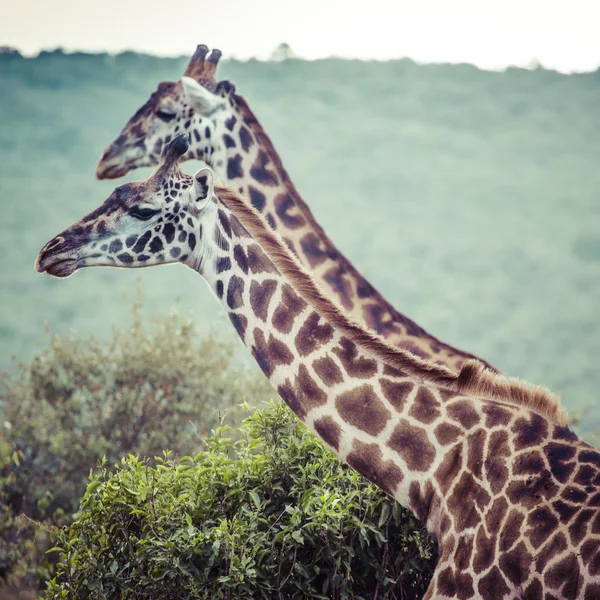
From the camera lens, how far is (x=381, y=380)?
163 inches

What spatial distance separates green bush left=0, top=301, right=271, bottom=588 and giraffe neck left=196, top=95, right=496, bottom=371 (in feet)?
10.6

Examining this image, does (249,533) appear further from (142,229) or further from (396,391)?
(142,229)

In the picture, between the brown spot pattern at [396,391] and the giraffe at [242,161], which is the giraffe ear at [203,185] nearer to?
the brown spot pattern at [396,391]

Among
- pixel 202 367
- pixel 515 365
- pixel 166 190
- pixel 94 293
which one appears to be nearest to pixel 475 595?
pixel 166 190

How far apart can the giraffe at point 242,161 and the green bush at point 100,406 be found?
2.60 metres

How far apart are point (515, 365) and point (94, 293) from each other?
483 inches

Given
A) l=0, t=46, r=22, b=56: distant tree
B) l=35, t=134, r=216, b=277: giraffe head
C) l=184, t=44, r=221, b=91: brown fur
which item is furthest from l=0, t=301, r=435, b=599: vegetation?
l=0, t=46, r=22, b=56: distant tree

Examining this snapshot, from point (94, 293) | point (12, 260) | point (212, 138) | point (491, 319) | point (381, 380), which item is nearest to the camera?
point (381, 380)

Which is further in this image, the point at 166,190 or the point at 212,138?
the point at 212,138

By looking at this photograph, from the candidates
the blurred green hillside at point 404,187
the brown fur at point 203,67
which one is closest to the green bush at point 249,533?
the brown fur at point 203,67

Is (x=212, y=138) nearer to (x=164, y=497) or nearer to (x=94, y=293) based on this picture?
(x=164, y=497)

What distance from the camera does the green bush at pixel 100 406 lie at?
986cm

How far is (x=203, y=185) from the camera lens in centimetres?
483

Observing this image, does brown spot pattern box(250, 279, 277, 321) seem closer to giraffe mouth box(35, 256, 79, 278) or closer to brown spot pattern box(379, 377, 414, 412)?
brown spot pattern box(379, 377, 414, 412)
